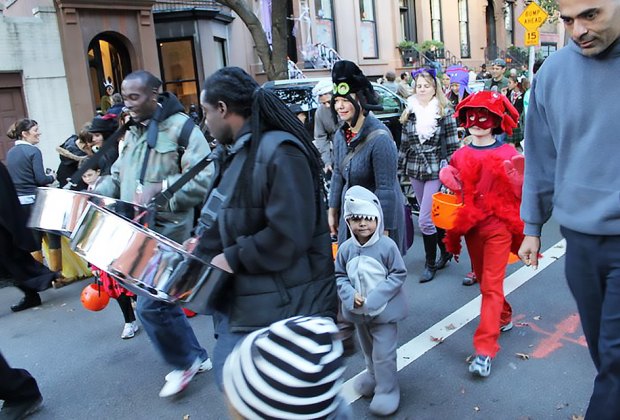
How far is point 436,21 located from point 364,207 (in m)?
26.5

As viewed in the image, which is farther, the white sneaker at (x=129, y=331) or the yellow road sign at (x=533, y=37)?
the yellow road sign at (x=533, y=37)

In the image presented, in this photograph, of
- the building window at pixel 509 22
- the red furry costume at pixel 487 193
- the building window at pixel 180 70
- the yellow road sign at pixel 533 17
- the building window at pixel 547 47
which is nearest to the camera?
the red furry costume at pixel 487 193

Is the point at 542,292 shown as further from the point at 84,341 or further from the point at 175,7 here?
the point at 175,7

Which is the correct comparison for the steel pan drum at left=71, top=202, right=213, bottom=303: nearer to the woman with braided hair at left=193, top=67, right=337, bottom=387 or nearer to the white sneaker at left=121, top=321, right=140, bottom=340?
the woman with braided hair at left=193, top=67, right=337, bottom=387

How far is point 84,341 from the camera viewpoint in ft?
15.5

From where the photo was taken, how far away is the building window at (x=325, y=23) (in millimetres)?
20812

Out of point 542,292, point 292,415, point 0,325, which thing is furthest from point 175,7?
point 292,415

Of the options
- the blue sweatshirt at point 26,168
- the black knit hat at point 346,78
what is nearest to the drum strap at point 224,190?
the black knit hat at point 346,78

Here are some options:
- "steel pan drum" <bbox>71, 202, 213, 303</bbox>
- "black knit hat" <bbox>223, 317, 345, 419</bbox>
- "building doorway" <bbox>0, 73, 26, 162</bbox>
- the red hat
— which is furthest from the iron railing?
"black knit hat" <bbox>223, 317, 345, 419</bbox>

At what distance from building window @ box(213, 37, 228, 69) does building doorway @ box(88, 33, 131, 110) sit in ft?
10.5

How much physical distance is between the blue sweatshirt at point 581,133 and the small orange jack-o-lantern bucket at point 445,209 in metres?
1.13

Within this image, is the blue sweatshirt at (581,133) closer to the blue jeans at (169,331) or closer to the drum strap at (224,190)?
the drum strap at (224,190)

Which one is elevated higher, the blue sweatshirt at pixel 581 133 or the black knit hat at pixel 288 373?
the blue sweatshirt at pixel 581 133

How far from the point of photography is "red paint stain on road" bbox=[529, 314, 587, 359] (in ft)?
12.6
